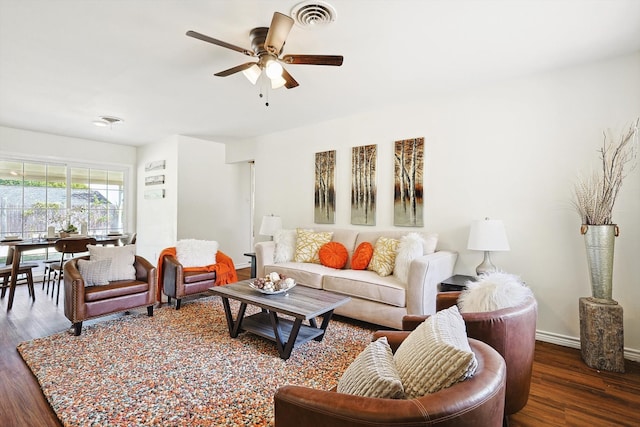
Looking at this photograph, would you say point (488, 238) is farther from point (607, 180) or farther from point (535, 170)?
point (607, 180)

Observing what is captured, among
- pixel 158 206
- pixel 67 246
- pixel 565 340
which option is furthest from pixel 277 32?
pixel 158 206

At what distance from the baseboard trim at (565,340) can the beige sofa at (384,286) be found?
964 millimetres

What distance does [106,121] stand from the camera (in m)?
4.51

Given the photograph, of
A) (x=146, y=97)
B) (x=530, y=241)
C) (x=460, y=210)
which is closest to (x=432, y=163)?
(x=460, y=210)

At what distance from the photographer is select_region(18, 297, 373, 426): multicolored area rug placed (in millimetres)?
1791

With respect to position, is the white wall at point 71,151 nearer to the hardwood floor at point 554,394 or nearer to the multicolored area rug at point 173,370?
the hardwood floor at point 554,394

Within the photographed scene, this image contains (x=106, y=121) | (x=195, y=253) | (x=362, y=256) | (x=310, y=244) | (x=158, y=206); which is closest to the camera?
(x=362, y=256)

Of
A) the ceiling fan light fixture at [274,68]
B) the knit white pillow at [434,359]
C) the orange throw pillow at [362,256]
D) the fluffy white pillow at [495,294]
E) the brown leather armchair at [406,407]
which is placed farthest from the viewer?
the orange throw pillow at [362,256]

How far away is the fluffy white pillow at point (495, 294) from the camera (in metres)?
1.62

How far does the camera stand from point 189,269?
12.6 feet

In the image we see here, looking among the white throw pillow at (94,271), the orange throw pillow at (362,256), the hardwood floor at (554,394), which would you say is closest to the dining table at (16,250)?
the hardwood floor at (554,394)

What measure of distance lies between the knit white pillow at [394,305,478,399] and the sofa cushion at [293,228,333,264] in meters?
2.87

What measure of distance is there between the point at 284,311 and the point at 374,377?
1452 millimetres

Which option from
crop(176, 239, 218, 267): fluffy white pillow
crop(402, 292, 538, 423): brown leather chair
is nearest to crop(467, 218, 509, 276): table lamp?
crop(402, 292, 538, 423): brown leather chair
